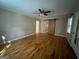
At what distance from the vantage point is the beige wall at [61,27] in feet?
25.6

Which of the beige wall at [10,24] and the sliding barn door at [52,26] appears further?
the sliding barn door at [52,26]

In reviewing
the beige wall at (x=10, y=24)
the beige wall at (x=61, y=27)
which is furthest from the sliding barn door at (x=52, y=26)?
the beige wall at (x=10, y=24)

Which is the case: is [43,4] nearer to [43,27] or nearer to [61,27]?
[61,27]

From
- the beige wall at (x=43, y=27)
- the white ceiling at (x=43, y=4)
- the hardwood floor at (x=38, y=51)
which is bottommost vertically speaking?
the hardwood floor at (x=38, y=51)

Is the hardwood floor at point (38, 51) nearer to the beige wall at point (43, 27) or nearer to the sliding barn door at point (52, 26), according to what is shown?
the sliding barn door at point (52, 26)

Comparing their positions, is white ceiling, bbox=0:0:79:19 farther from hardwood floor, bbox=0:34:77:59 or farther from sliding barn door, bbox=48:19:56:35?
sliding barn door, bbox=48:19:56:35

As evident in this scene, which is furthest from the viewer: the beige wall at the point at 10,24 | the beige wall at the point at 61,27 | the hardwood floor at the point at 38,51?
the beige wall at the point at 61,27

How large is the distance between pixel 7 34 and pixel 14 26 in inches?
34.2

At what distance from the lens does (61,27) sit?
8031mm

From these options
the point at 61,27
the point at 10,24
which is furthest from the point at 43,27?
the point at 10,24

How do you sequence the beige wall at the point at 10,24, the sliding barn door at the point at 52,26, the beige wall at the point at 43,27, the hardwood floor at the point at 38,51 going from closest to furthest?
the hardwood floor at the point at 38,51, the beige wall at the point at 10,24, the sliding barn door at the point at 52,26, the beige wall at the point at 43,27

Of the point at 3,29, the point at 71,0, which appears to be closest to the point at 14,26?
the point at 3,29

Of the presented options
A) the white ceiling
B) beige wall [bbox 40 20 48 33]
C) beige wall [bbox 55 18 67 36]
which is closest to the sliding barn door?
beige wall [bbox 55 18 67 36]

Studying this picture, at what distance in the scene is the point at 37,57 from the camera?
294cm
